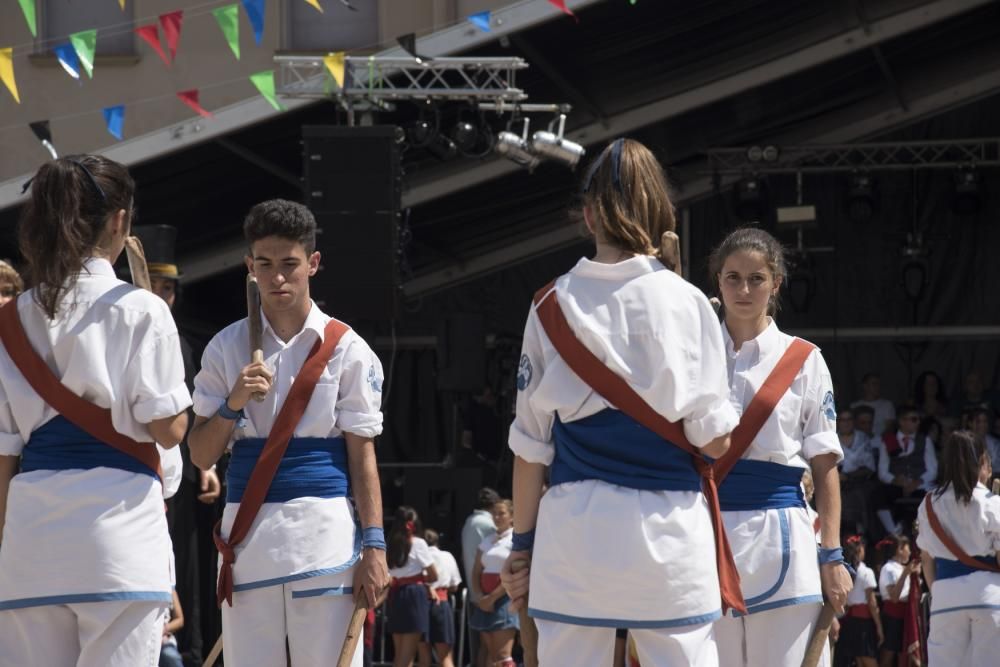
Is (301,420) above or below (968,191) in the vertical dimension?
below

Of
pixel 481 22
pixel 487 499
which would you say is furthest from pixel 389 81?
pixel 487 499

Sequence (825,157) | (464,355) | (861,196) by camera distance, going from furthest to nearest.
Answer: (861,196) < (825,157) < (464,355)

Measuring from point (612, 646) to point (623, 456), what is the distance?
1.44 feet

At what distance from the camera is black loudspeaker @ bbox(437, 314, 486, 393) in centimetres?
1473

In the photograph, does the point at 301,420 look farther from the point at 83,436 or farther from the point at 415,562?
the point at 415,562

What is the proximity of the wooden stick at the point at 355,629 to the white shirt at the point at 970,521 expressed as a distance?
4554mm

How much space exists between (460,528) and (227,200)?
12.7 ft

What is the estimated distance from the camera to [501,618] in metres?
12.9

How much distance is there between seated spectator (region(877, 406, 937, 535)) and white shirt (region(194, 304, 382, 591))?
11.5 m

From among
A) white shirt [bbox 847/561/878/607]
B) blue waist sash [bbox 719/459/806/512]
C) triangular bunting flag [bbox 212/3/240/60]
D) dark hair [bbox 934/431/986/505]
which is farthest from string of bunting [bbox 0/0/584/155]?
blue waist sash [bbox 719/459/806/512]

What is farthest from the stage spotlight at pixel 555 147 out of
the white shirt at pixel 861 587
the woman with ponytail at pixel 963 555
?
the woman with ponytail at pixel 963 555

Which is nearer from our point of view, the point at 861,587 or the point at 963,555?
the point at 963,555

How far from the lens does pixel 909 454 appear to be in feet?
51.4

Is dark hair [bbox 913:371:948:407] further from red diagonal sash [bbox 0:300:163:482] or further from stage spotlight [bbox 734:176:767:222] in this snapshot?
red diagonal sash [bbox 0:300:163:482]
